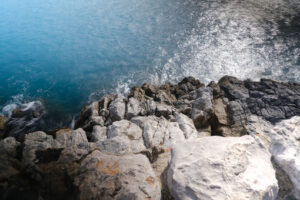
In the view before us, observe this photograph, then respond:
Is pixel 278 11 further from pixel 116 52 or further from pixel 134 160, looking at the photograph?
pixel 134 160

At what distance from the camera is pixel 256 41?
1526cm

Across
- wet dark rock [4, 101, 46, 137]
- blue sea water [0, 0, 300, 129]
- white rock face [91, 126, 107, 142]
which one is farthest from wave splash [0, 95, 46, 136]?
white rock face [91, 126, 107, 142]

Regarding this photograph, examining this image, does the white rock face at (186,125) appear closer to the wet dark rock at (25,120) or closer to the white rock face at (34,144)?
the white rock face at (34,144)

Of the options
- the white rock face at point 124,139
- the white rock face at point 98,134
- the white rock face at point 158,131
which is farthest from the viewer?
the white rock face at point 98,134

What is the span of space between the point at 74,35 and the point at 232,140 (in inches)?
645

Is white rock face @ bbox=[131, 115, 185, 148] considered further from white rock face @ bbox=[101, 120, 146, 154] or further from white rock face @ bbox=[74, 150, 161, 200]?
white rock face @ bbox=[74, 150, 161, 200]

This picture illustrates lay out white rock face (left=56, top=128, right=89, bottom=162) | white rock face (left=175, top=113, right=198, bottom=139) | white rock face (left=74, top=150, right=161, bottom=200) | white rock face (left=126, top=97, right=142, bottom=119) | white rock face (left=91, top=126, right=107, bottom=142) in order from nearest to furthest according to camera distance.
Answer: white rock face (left=74, top=150, right=161, bottom=200), white rock face (left=56, top=128, right=89, bottom=162), white rock face (left=91, top=126, right=107, bottom=142), white rock face (left=175, top=113, right=198, bottom=139), white rock face (left=126, top=97, right=142, bottom=119)

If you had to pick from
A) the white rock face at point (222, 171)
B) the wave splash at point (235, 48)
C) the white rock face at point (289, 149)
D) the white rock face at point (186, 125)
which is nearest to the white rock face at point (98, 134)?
the white rock face at point (186, 125)

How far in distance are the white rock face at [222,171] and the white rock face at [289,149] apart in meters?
0.35

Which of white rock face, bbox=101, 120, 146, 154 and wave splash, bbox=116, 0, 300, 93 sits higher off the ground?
wave splash, bbox=116, 0, 300, 93

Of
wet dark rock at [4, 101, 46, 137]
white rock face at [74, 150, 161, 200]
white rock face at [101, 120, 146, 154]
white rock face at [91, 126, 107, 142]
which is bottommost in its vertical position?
wet dark rock at [4, 101, 46, 137]

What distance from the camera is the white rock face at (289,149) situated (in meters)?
4.62

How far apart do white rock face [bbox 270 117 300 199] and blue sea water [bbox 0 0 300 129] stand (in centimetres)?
743

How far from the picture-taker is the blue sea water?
12484 millimetres
